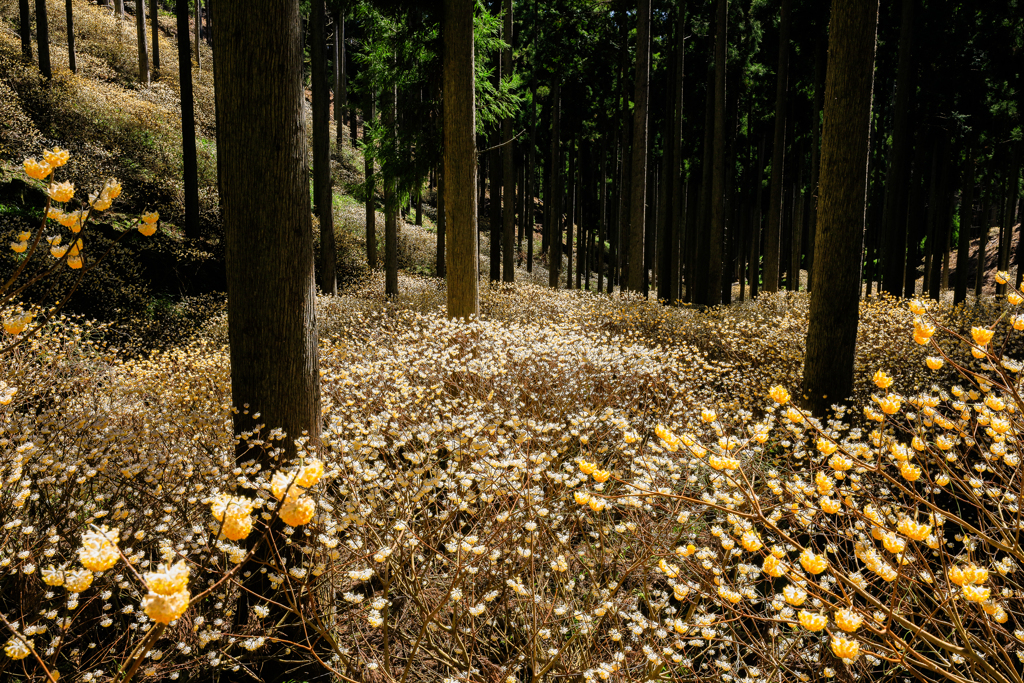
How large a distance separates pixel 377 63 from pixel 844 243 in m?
10.0

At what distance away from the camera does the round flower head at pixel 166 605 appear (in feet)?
3.04

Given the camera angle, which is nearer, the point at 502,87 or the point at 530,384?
the point at 530,384

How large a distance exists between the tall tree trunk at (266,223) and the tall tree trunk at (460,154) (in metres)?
4.27

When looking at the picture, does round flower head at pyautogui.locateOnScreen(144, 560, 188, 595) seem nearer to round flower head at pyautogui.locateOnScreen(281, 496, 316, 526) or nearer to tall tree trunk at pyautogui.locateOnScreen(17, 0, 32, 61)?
round flower head at pyautogui.locateOnScreen(281, 496, 316, 526)

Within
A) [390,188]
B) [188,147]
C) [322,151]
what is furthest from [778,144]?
[188,147]

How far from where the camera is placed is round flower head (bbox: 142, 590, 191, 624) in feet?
3.04

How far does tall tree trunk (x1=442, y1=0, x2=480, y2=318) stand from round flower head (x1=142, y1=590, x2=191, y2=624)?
6.55 m

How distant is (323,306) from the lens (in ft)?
39.1

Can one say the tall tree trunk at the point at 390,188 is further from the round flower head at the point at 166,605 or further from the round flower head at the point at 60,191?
the round flower head at the point at 166,605

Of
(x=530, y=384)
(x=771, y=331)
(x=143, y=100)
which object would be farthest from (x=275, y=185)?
(x=143, y=100)

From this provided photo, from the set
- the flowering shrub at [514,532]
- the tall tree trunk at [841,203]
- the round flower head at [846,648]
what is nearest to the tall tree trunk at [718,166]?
the flowering shrub at [514,532]

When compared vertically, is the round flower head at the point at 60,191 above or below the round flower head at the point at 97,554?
above

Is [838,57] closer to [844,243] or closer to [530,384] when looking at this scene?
[844,243]

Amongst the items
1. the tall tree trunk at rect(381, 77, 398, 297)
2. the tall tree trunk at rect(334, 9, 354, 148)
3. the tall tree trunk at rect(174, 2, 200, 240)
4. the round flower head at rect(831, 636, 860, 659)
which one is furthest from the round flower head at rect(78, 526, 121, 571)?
the tall tree trunk at rect(334, 9, 354, 148)
